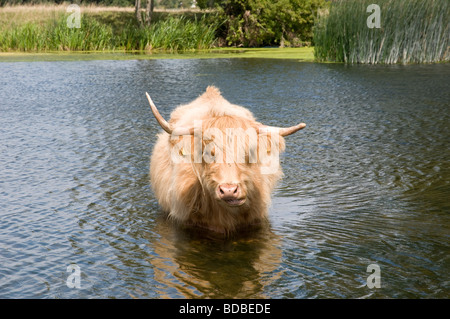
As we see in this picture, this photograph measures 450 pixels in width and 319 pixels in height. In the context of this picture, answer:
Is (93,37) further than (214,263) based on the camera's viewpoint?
Yes

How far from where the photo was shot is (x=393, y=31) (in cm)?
1808

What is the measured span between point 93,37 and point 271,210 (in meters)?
22.5

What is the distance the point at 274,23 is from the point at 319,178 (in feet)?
94.8

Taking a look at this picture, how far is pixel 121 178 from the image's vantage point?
645cm

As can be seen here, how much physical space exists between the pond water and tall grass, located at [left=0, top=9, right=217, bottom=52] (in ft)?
47.9

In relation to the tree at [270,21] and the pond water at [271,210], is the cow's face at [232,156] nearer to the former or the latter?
the pond water at [271,210]

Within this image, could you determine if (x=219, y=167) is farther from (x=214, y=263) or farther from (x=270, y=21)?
(x=270, y=21)

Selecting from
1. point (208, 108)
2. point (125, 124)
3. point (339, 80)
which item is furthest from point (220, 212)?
point (339, 80)

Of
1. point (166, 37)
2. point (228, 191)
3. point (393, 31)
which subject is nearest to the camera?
point (228, 191)

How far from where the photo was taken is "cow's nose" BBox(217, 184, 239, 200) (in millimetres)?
4172

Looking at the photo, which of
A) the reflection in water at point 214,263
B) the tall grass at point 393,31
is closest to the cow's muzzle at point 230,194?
the reflection in water at point 214,263

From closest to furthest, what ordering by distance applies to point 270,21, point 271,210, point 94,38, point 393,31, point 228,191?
point 228,191
point 271,210
point 393,31
point 94,38
point 270,21

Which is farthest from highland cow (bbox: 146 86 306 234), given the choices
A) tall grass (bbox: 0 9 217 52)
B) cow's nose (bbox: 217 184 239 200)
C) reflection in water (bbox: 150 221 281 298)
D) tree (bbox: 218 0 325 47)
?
tree (bbox: 218 0 325 47)

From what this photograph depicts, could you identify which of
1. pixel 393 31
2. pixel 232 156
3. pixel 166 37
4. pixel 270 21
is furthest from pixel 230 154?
pixel 270 21
